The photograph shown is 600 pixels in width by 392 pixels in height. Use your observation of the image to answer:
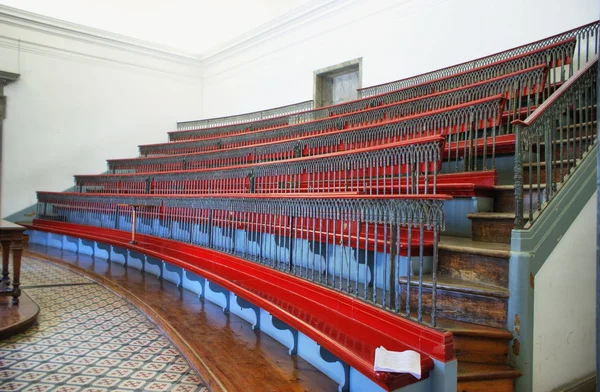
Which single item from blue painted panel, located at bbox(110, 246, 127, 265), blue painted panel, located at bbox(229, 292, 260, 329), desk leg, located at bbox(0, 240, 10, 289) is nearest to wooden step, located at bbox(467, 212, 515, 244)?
blue painted panel, located at bbox(229, 292, 260, 329)

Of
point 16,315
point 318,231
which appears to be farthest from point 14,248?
point 318,231

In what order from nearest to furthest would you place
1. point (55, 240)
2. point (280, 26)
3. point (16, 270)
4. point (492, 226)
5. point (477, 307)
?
1. point (477, 307)
2. point (492, 226)
3. point (16, 270)
4. point (55, 240)
5. point (280, 26)

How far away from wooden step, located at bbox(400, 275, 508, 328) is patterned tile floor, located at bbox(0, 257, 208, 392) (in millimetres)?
801

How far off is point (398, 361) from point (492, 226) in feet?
2.57

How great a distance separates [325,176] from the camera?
2.17m

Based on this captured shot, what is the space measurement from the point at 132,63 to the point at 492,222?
5.41 m

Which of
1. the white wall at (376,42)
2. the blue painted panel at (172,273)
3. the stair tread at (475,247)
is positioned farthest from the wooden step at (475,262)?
the white wall at (376,42)

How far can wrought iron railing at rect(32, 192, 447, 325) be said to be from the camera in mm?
1177

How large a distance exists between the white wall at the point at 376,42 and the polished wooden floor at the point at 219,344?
2.75m

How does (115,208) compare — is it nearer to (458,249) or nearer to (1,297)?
(1,297)

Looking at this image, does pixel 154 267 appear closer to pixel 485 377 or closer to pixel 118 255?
pixel 118 255

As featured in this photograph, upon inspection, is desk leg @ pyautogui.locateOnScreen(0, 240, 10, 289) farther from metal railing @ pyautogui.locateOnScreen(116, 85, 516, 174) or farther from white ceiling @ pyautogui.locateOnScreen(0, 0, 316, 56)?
white ceiling @ pyautogui.locateOnScreen(0, 0, 316, 56)

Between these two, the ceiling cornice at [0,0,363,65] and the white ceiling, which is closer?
the ceiling cornice at [0,0,363,65]

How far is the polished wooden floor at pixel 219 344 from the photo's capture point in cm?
124
